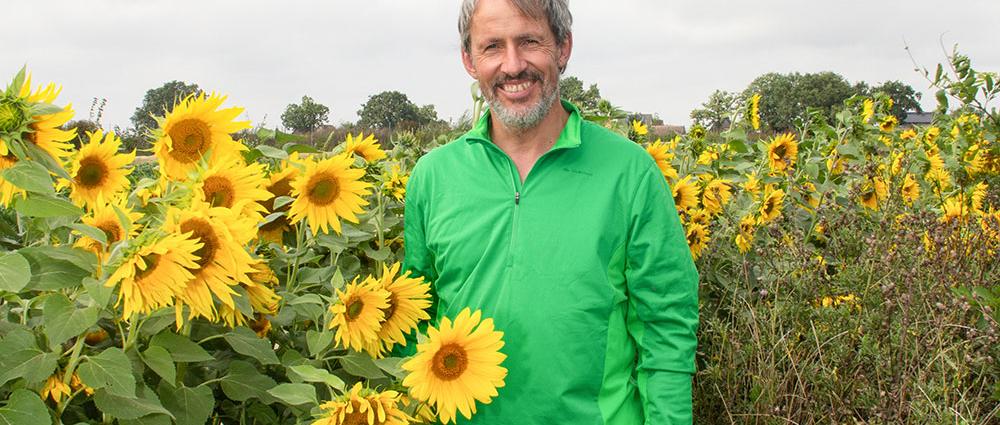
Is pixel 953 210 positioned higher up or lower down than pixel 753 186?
lower down

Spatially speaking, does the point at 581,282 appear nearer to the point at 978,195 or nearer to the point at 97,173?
the point at 97,173

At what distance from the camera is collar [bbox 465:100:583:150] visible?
206 centimetres

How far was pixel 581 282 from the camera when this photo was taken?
1.98 meters

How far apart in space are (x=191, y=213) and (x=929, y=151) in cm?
530

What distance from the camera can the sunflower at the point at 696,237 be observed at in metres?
→ 3.50

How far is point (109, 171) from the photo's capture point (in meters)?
1.93

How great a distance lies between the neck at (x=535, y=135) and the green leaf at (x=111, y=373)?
3.42ft

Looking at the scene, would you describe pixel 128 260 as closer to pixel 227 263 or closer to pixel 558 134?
pixel 227 263

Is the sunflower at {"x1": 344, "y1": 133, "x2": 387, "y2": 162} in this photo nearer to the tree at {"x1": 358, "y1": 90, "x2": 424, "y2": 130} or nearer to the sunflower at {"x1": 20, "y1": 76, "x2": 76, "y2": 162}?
the sunflower at {"x1": 20, "y1": 76, "x2": 76, "y2": 162}

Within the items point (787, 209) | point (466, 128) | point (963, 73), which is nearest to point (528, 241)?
point (466, 128)

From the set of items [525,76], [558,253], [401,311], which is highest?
[525,76]

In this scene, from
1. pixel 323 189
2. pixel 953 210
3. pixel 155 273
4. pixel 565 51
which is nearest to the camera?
pixel 155 273

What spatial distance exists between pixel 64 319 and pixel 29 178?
0.25 metres

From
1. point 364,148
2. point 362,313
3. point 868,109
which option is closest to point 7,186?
point 362,313
